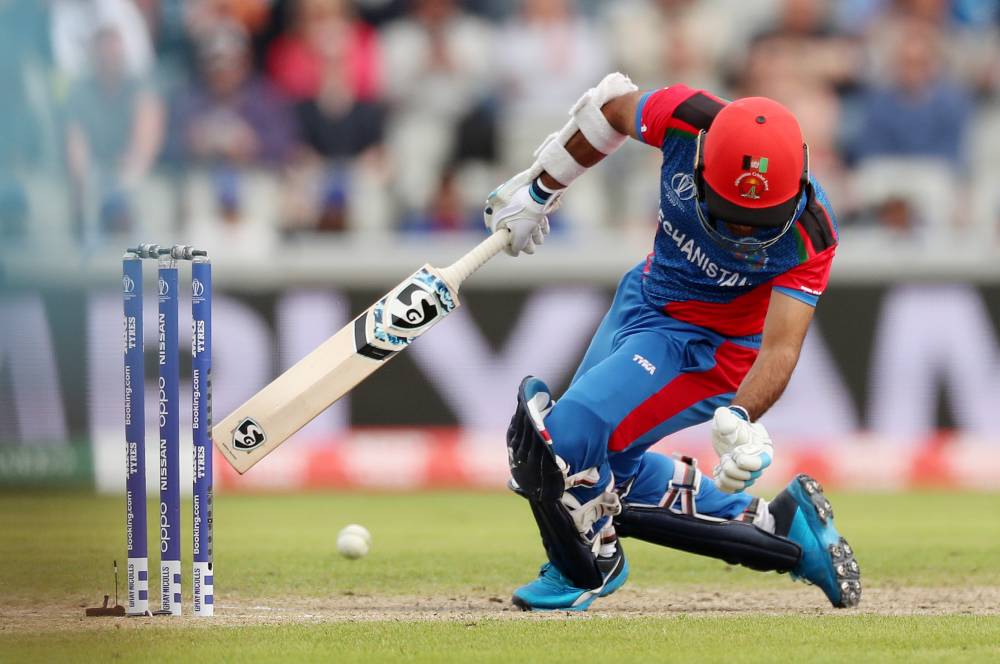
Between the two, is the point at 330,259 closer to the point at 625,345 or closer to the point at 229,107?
the point at 229,107

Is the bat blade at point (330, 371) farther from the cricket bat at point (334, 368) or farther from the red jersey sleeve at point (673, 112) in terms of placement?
the red jersey sleeve at point (673, 112)

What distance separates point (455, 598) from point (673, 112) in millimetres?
1869

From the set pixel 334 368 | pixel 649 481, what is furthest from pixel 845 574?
pixel 334 368

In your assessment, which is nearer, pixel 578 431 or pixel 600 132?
pixel 578 431

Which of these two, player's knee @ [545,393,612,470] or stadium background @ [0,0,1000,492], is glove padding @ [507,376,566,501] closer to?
player's knee @ [545,393,612,470]

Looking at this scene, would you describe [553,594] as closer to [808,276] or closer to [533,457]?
[533,457]

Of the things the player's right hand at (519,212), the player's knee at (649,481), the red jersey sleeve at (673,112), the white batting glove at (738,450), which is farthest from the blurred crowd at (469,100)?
the white batting glove at (738,450)

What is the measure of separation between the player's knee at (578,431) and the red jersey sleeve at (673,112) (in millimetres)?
936

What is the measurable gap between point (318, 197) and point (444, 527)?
13.9ft

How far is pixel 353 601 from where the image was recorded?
563cm

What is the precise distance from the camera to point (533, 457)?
5207mm

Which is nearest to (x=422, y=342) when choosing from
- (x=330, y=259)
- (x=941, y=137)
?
(x=330, y=259)

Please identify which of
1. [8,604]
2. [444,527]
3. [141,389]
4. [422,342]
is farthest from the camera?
[422,342]

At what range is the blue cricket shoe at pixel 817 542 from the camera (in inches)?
217
